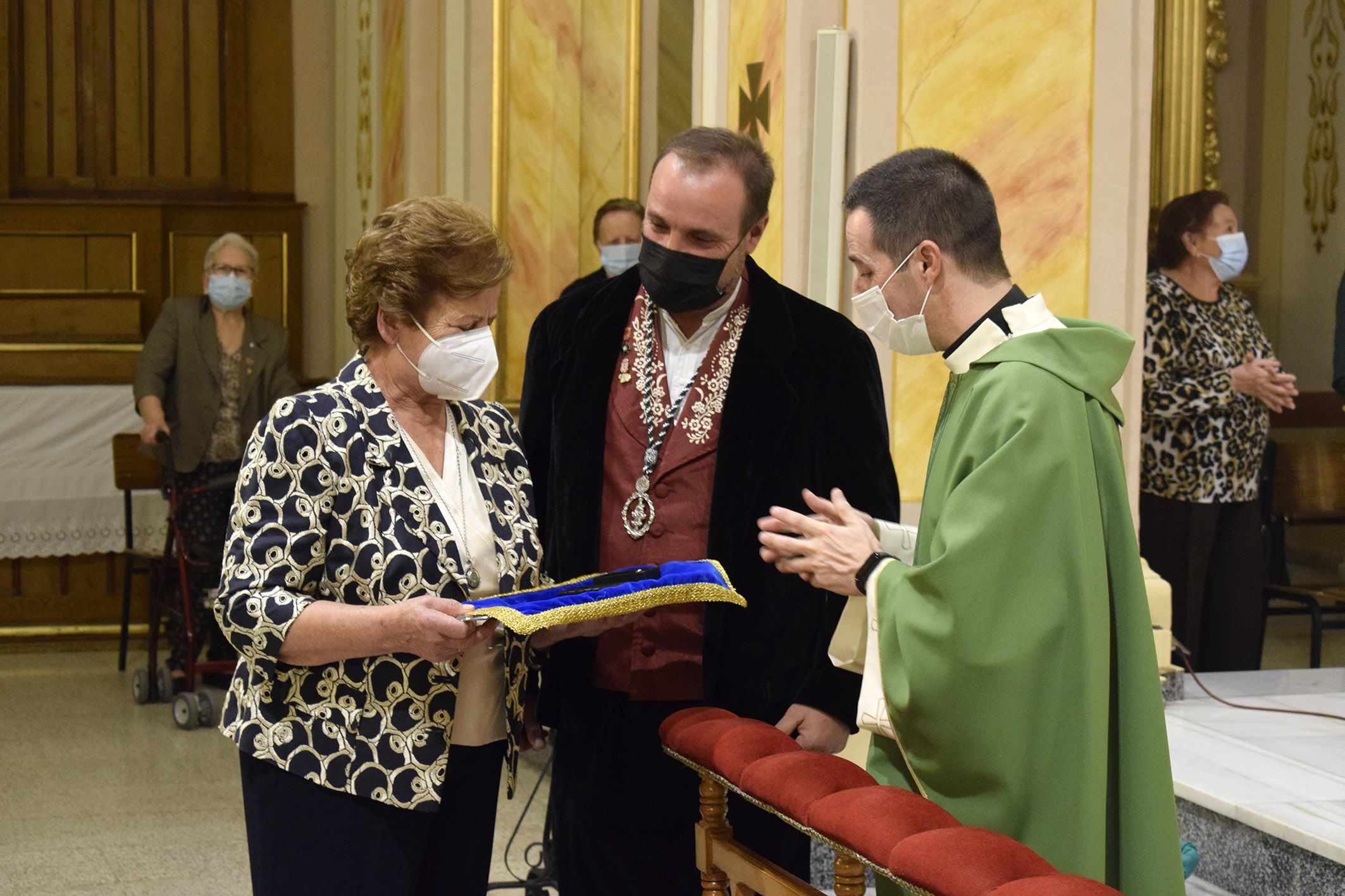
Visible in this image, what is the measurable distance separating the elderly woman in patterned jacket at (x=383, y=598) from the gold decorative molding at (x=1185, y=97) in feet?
24.3

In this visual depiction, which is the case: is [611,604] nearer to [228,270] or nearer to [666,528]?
[666,528]

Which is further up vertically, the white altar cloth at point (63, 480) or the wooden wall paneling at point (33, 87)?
the wooden wall paneling at point (33, 87)

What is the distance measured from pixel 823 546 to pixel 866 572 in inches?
2.7

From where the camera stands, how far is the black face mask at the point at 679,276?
234cm

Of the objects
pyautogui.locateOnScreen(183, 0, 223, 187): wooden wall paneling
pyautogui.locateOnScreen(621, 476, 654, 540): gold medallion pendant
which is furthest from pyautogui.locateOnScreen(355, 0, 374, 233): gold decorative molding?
pyautogui.locateOnScreen(621, 476, 654, 540): gold medallion pendant

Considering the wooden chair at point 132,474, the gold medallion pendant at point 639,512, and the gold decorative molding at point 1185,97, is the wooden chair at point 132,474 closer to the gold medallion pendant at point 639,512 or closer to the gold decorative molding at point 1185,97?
the gold medallion pendant at point 639,512

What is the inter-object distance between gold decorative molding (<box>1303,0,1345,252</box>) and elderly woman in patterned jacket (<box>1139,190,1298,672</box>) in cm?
387

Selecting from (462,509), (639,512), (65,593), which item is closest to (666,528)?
(639,512)

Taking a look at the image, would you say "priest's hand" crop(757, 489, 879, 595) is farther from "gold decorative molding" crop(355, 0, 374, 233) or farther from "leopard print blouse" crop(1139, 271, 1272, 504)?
"gold decorative molding" crop(355, 0, 374, 233)

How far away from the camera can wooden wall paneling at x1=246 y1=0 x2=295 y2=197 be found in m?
8.77

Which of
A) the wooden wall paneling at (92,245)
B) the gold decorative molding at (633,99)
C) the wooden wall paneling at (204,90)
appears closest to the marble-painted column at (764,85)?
the gold decorative molding at (633,99)

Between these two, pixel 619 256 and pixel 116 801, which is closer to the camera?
pixel 116 801

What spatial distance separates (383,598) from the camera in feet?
6.90

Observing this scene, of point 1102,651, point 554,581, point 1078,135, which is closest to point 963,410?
point 1102,651
